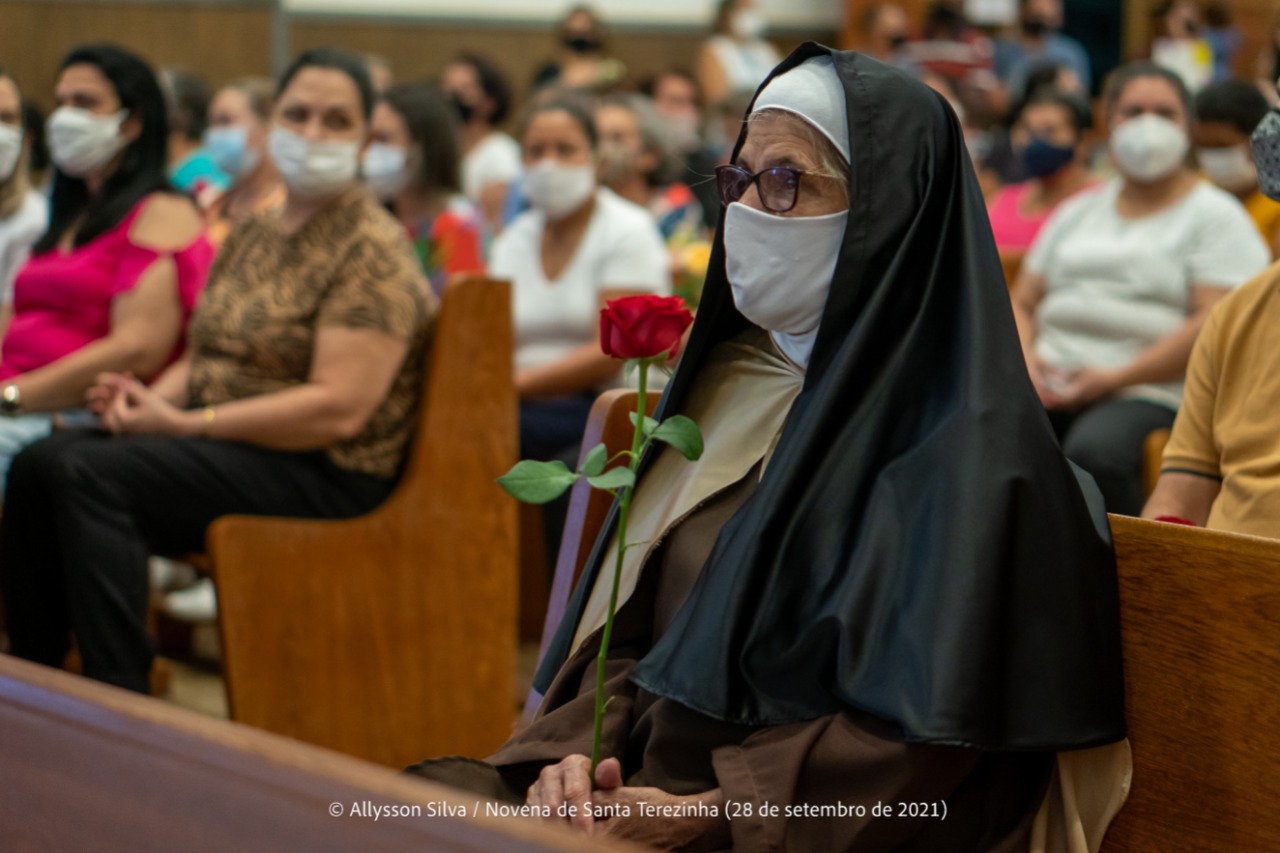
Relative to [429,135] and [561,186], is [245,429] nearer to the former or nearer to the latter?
[561,186]

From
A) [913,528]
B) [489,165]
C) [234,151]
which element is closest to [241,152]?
[234,151]

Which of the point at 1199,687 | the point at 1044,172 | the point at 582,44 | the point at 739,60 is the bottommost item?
the point at 1199,687

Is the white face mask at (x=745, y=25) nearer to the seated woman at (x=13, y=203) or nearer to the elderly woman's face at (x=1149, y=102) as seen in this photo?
the elderly woman's face at (x=1149, y=102)

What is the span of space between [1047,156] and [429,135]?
6.67 feet

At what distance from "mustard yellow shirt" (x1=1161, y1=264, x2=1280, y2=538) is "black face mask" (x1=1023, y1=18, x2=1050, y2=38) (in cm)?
897

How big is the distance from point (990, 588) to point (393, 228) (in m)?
2.20

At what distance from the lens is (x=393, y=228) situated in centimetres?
342

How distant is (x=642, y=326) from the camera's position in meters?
1.53

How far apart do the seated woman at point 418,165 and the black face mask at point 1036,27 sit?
6652 millimetres

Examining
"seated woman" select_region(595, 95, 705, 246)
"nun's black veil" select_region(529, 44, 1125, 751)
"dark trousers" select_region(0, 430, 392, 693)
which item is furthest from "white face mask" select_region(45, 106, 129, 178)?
"nun's black veil" select_region(529, 44, 1125, 751)

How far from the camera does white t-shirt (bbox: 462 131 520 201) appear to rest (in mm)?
6691

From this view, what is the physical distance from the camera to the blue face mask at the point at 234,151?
5863 millimetres

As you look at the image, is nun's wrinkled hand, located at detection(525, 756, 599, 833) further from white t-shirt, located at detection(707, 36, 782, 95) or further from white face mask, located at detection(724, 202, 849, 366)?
white t-shirt, located at detection(707, 36, 782, 95)

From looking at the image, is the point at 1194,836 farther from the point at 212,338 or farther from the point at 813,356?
the point at 212,338
